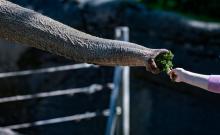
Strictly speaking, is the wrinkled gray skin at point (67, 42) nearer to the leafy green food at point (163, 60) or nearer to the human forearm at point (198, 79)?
the leafy green food at point (163, 60)

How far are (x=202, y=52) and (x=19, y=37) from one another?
2406 mm

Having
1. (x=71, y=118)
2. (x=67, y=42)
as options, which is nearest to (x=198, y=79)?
(x=67, y=42)

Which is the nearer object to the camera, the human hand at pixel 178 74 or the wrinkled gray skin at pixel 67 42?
the wrinkled gray skin at pixel 67 42

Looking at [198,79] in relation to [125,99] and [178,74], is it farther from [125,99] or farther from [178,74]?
[125,99]

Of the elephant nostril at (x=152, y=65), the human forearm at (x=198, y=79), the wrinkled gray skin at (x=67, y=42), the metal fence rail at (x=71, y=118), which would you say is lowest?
the metal fence rail at (x=71, y=118)

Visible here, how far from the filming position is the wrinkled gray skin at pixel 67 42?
254 centimetres

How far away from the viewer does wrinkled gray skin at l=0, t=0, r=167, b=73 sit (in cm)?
254

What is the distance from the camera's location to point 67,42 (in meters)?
2.57

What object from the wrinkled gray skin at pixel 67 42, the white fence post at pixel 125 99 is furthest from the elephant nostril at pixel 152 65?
the white fence post at pixel 125 99

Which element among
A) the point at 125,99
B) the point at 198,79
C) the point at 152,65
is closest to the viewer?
the point at 152,65

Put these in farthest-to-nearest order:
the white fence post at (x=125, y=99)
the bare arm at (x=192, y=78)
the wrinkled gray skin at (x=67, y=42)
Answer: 1. the white fence post at (x=125, y=99)
2. the bare arm at (x=192, y=78)
3. the wrinkled gray skin at (x=67, y=42)

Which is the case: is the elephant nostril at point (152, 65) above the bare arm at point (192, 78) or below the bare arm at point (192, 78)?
above

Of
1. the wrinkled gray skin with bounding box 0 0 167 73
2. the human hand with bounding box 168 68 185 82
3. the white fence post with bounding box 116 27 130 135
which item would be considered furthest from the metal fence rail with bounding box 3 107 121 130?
the wrinkled gray skin with bounding box 0 0 167 73

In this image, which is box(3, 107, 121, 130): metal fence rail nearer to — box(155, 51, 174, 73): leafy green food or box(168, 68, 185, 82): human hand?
box(168, 68, 185, 82): human hand
